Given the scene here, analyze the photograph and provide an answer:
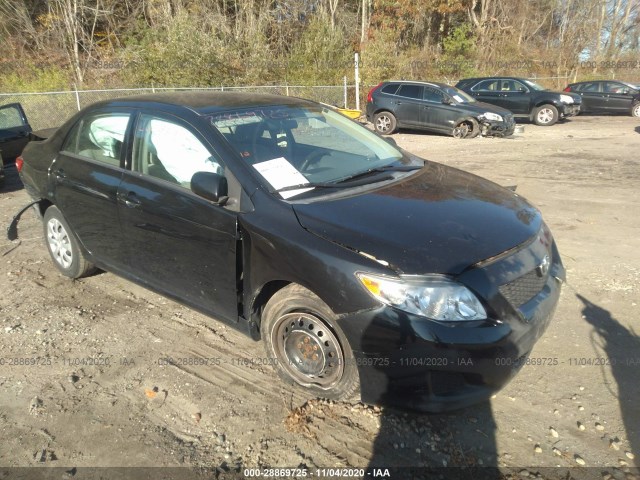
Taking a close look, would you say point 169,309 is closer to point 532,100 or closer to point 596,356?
point 596,356

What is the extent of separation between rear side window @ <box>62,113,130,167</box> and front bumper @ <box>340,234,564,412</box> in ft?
7.86

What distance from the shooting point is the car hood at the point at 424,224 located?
2.62m

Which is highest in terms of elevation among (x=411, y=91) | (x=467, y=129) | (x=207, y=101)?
(x=207, y=101)

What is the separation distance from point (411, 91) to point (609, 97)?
9906 millimetres

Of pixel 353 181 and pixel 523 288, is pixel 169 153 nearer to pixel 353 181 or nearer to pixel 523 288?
pixel 353 181

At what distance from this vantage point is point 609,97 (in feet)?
66.2

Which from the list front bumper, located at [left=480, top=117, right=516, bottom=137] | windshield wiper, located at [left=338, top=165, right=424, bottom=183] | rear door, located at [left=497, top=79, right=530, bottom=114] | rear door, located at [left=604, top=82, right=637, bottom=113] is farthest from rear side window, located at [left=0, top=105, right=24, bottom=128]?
rear door, located at [left=604, top=82, right=637, bottom=113]

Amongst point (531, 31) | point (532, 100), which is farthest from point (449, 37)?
point (532, 100)

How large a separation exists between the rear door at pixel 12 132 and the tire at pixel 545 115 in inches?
627

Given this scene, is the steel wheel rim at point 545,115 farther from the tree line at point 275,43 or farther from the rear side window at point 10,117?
the rear side window at point 10,117

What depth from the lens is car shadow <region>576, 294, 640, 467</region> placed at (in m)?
2.86

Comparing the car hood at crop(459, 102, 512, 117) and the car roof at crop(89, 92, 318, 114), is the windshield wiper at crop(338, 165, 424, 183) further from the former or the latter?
the car hood at crop(459, 102, 512, 117)

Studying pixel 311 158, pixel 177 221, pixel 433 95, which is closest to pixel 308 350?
pixel 177 221

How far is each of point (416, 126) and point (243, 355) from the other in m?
13.2
